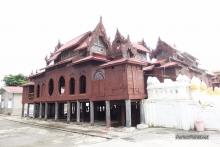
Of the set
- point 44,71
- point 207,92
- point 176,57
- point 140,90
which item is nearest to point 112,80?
point 140,90

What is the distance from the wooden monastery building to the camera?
1596cm

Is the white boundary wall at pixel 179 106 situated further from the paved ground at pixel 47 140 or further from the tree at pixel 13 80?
the tree at pixel 13 80

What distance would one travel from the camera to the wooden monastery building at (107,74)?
16.0 metres

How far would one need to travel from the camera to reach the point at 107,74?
1686cm

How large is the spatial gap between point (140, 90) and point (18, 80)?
51046 millimetres

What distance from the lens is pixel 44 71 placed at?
25.7 metres

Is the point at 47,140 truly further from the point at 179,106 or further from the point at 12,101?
the point at 12,101

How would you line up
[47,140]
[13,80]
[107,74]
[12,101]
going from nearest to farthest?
[47,140] < [107,74] < [12,101] < [13,80]

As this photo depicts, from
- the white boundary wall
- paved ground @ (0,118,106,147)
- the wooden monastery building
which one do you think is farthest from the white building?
the white boundary wall

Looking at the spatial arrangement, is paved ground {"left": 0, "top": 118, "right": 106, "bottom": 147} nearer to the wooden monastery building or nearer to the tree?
the wooden monastery building

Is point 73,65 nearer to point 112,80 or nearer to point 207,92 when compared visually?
point 112,80

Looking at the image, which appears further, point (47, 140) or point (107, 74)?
point (107, 74)

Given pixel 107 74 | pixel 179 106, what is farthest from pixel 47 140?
pixel 179 106

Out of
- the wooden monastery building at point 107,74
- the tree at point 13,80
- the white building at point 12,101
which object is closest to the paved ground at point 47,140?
the wooden monastery building at point 107,74
